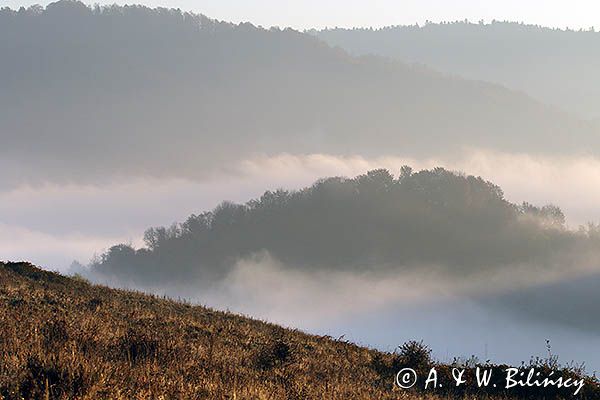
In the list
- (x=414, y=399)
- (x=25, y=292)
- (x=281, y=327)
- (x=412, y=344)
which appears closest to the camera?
(x=414, y=399)

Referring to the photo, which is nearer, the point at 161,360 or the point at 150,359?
the point at 150,359

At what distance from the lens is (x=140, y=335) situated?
40.8ft

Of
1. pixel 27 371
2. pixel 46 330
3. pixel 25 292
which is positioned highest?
pixel 25 292

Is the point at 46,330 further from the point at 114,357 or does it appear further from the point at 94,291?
the point at 94,291

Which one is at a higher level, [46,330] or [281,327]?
[281,327]

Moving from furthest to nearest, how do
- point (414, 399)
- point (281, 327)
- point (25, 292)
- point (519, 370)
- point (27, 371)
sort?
point (281, 327), point (25, 292), point (519, 370), point (414, 399), point (27, 371)

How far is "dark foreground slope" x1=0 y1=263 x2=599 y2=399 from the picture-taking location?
748 centimetres

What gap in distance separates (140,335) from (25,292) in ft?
29.3

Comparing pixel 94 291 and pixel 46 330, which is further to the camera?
pixel 94 291

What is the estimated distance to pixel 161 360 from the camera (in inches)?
438

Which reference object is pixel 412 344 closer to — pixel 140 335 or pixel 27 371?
pixel 140 335

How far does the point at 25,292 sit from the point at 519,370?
1422 centimetres

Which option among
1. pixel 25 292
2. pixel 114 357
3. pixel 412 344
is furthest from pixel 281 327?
pixel 114 357

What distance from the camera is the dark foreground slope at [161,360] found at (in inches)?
295
